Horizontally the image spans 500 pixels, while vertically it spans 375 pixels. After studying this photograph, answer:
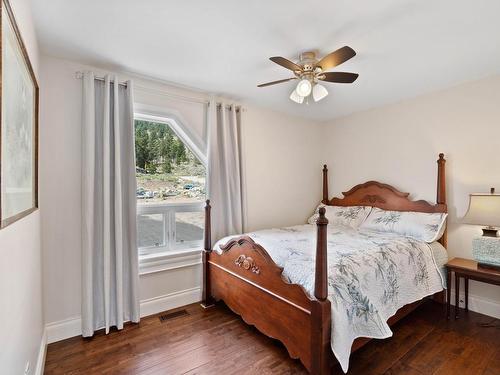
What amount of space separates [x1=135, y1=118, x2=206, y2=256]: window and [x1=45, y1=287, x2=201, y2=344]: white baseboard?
0.49 meters

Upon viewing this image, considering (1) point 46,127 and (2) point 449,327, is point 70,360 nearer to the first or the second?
(1) point 46,127

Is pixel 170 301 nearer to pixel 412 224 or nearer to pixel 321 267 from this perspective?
pixel 321 267

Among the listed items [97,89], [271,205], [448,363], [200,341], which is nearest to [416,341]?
[448,363]

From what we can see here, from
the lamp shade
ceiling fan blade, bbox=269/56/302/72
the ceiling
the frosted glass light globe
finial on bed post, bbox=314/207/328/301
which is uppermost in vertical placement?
the ceiling

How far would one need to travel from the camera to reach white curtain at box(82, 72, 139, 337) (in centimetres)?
229

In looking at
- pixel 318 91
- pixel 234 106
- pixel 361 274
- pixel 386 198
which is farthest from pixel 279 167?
pixel 361 274

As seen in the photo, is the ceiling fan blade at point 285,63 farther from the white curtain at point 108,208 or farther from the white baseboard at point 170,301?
the white baseboard at point 170,301

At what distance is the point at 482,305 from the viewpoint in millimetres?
2695

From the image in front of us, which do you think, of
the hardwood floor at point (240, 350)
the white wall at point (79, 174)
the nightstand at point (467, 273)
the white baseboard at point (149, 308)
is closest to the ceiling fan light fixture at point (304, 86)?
the white wall at point (79, 174)

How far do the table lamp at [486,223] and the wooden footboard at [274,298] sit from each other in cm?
179

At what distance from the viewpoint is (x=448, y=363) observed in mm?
1928

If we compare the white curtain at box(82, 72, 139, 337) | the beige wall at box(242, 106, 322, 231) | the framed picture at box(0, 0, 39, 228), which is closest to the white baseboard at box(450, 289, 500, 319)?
the beige wall at box(242, 106, 322, 231)

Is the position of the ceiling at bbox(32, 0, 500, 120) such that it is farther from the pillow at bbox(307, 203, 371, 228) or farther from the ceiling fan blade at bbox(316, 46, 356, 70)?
the pillow at bbox(307, 203, 371, 228)

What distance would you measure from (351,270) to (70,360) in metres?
2.22
